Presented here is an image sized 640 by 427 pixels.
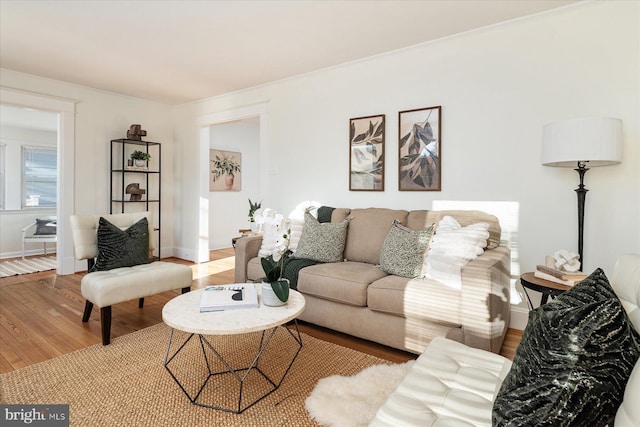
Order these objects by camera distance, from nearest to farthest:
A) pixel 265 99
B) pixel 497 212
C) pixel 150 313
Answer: pixel 497 212, pixel 150 313, pixel 265 99

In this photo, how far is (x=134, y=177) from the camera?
17.7 feet

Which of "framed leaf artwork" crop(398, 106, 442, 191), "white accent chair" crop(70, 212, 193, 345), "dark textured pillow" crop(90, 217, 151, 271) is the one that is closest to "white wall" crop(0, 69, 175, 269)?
"white accent chair" crop(70, 212, 193, 345)

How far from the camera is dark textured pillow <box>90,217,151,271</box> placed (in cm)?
286

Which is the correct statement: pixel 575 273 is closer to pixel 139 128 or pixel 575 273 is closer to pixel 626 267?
pixel 626 267

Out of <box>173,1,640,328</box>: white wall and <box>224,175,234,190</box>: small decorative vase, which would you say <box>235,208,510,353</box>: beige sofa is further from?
<box>224,175,234,190</box>: small decorative vase

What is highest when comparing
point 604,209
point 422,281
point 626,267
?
point 604,209

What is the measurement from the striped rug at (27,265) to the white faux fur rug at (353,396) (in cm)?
488

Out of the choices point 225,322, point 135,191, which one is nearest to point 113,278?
point 225,322

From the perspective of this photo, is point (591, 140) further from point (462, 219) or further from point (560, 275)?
point (462, 219)

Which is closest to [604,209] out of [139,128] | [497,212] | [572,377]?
[497,212]

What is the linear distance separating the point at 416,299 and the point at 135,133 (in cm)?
460

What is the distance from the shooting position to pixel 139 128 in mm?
5039

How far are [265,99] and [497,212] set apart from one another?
306 cm

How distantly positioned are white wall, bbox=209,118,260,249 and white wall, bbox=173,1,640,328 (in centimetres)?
313
